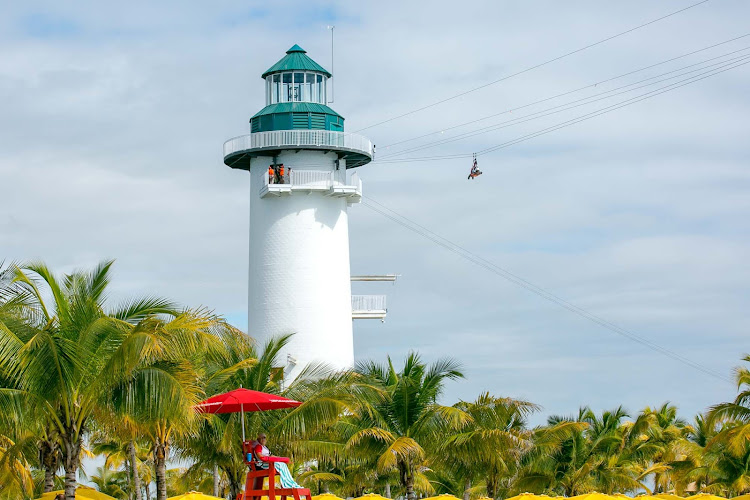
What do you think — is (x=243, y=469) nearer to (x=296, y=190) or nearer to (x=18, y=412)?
(x=18, y=412)

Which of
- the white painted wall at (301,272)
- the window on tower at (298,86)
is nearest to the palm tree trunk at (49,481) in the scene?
the white painted wall at (301,272)

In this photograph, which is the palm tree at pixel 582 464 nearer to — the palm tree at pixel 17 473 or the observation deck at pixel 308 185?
the observation deck at pixel 308 185

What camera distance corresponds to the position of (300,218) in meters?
47.0

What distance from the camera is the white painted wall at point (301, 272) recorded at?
46062 mm

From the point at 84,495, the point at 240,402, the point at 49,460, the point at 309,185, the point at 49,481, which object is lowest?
the point at 84,495

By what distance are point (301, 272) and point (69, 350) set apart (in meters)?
22.7

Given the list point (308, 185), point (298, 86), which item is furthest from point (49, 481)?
point (298, 86)

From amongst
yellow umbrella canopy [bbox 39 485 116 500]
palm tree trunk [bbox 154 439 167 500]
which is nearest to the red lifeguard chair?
yellow umbrella canopy [bbox 39 485 116 500]

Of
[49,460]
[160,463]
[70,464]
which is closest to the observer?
[70,464]

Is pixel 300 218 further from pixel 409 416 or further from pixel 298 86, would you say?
pixel 409 416

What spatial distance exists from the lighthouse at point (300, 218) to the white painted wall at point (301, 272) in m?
0.04

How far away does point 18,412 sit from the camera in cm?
2422

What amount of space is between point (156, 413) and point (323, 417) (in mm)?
8175

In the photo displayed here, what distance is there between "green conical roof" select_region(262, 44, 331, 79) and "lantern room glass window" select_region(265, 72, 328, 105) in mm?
220
